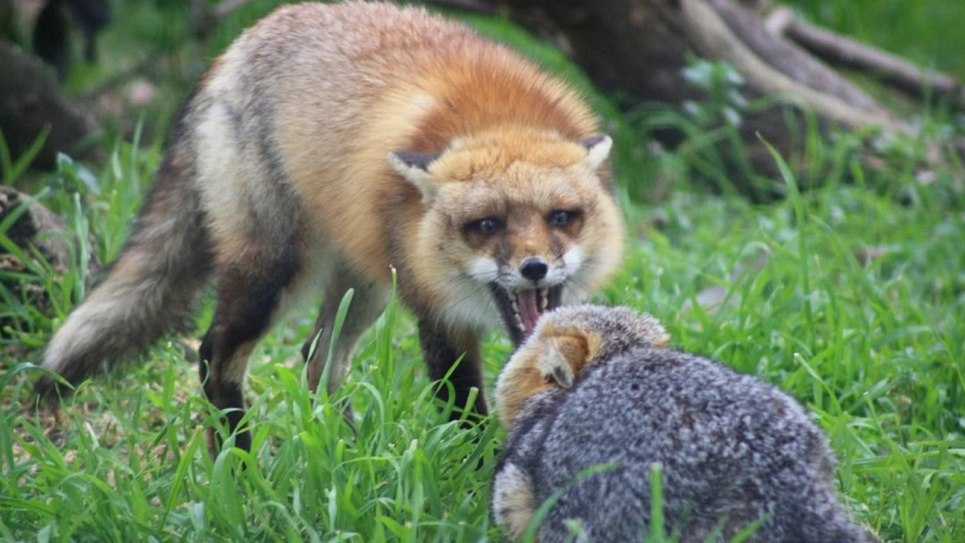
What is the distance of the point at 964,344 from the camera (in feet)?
16.0

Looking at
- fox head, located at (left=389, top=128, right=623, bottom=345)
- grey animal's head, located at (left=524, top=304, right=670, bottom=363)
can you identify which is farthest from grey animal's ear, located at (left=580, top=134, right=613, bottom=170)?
grey animal's head, located at (left=524, top=304, right=670, bottom=363)

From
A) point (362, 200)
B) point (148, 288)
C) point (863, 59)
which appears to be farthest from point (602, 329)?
point (863, 59)

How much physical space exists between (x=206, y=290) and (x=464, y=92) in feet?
4.71

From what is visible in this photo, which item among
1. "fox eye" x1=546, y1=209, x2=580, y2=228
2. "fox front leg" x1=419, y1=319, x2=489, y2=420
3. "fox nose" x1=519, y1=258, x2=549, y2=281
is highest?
"fox eye" x1=546, y1=209, x2=580, y2=228

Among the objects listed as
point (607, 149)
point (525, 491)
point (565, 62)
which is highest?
point (607, 149)

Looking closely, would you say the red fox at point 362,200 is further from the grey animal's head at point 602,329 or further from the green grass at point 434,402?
the grey animal's head at point 602,329

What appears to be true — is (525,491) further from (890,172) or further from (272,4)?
(272,4)

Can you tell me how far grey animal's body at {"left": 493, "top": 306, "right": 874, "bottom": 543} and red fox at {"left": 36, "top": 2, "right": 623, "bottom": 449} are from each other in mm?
907

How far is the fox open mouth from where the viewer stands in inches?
168

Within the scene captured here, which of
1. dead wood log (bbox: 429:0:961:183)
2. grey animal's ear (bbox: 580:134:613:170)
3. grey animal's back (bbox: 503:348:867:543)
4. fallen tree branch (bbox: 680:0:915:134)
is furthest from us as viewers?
fallen tree branch (bbox: 680:0:915:134)

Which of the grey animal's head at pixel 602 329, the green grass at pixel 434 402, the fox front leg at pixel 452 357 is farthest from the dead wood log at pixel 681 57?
the grey animal's head at pixel 602 329

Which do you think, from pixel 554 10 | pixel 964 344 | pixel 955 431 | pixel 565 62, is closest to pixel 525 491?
pixel 955 431

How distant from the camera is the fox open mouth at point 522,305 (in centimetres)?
426

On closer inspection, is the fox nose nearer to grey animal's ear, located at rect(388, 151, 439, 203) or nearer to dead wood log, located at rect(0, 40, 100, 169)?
grey animal's ear, located at rect(388, 151, 439, 203)
